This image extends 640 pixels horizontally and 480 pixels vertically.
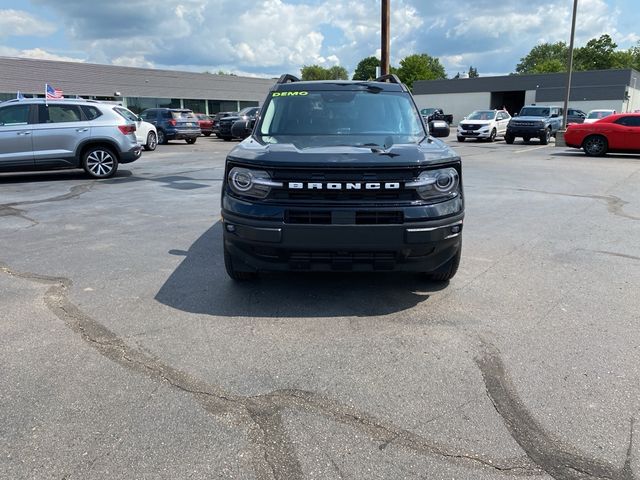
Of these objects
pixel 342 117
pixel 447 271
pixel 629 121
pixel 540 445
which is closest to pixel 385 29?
pixel 629 121

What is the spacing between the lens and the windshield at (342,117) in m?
4.95

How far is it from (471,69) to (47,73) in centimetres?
15954

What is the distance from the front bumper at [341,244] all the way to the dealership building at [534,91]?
51.8m

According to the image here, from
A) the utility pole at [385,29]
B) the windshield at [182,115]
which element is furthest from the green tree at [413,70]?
the utility pole at [385,29]

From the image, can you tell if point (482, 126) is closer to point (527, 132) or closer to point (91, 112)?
point (527, 132)

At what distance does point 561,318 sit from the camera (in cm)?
412

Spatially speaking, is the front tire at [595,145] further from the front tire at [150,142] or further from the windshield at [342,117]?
the front tire at [150,142]

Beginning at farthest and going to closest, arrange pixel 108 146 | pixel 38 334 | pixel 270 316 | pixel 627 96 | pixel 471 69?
pixel 471 69, pixel 627 96, pixel 108 146, pixel 270 316, pixel 38 334

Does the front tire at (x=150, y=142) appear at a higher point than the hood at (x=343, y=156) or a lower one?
lower

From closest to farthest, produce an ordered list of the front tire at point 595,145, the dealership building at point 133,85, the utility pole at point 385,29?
the utility pole at point 385,29 → the front tire at point 595,145 → the dealership building at point 133,85

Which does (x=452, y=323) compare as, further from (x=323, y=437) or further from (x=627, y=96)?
(x=627, y=96)

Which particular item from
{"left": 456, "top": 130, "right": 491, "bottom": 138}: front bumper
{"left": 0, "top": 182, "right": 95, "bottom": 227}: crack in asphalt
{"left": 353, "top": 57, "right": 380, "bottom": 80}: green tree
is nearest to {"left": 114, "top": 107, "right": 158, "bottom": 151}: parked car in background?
{"left": 0, "top": 182, "right": 95, "bottom": 227}: crack in asphalt

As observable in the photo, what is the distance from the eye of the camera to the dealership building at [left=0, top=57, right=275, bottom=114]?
42.8m

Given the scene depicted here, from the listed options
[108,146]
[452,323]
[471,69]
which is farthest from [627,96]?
[471,69]
